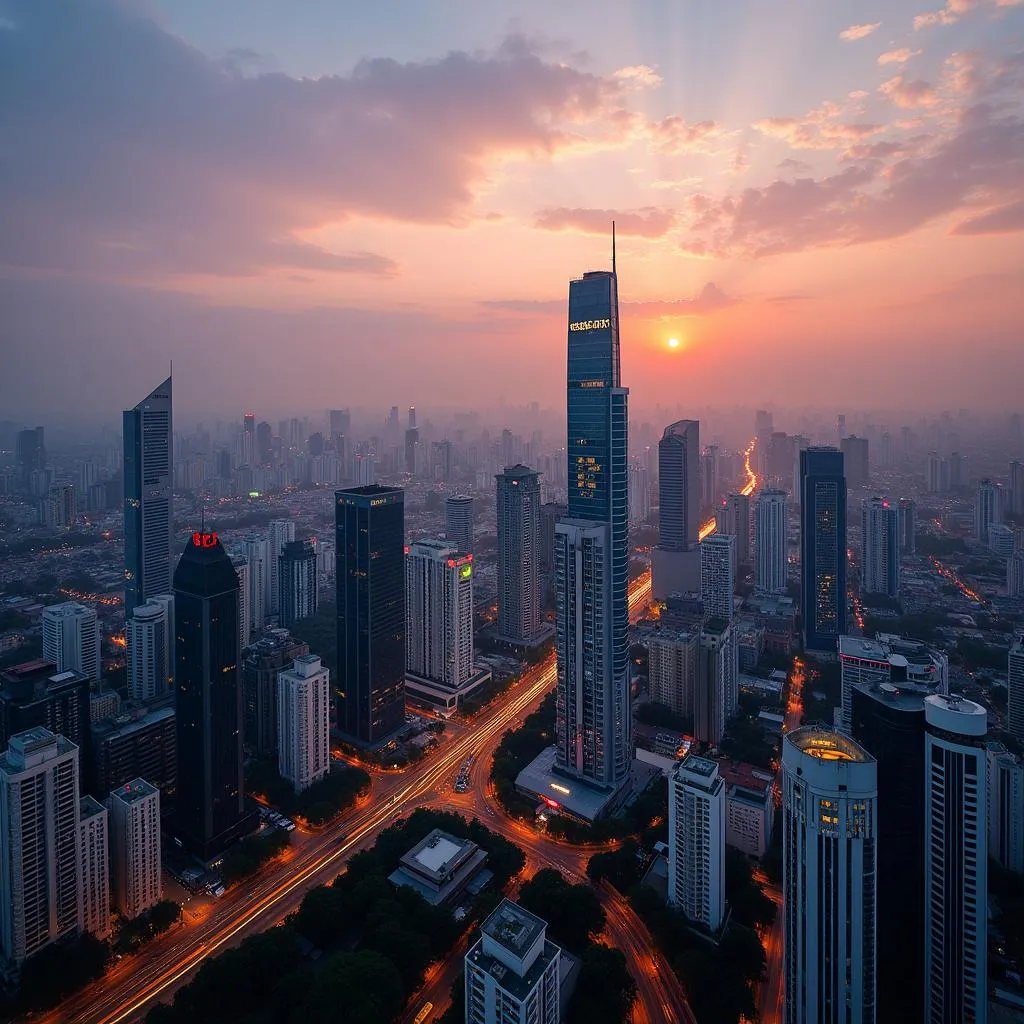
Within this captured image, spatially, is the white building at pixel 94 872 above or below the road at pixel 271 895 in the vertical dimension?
above

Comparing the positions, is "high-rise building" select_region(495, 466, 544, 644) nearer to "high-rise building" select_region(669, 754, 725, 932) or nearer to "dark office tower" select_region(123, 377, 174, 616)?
"dark office tower" select_region(123, 377, 174, 616)

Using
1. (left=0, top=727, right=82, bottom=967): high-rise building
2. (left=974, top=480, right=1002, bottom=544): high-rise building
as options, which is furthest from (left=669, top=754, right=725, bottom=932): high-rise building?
(left=974, top=480, right=1002, bottom=544): high-rise building

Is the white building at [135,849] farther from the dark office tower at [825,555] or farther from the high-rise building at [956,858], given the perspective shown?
the dark office tower at [825,555]

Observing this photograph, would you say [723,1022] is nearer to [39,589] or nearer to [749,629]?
[749,629]

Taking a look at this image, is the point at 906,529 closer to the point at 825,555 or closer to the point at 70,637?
the point at 825,555

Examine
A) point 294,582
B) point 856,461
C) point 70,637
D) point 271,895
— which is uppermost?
point 856,461

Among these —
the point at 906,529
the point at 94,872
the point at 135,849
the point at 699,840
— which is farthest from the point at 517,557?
the point at 906,529

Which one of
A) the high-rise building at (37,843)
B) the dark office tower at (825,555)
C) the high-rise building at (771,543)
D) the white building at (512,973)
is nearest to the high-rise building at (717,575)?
the dark office tower at (825,555)

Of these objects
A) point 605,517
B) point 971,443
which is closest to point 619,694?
point 605,517
